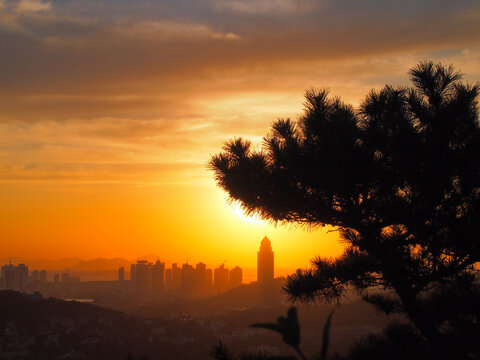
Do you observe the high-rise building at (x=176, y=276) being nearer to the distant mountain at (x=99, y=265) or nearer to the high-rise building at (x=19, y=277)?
the high-rise building at (x=19, y=277)

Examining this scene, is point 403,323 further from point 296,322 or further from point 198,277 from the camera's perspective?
point 198,277

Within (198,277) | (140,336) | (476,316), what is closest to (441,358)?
(476,316)

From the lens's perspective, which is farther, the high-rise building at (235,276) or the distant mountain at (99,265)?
the distant mountain at (99,265)

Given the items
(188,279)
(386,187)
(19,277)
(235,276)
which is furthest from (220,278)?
(386,187)

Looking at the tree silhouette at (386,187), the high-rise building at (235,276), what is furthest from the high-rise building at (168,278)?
the tree silhouette at (386,187)

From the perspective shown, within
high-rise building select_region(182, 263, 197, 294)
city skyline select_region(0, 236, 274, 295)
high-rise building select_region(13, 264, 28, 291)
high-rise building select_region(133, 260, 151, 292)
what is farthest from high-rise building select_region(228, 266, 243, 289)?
high-rise building select_region(13, 264, 28, 291)

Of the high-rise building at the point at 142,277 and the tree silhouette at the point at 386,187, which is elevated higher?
the tree silhouette at the point at 386,187
